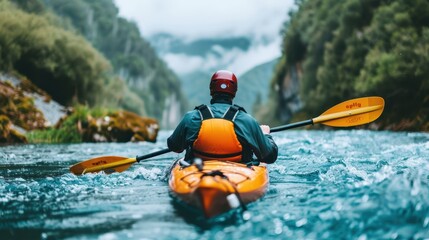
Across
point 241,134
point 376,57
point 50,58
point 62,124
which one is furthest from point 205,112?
point 50,58

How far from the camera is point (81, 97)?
2389 centimetres

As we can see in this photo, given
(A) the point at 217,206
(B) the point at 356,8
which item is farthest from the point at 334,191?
(B) the point at 356,8

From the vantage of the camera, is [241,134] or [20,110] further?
[20,110]

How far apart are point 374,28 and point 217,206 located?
2139cm

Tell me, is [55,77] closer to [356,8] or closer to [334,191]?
[356,8]

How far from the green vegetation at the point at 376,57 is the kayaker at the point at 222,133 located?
47.3 ft

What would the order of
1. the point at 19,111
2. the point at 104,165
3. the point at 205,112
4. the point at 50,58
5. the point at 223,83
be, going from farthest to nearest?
the point at 50,58, the point at 19,111, the point at 104,165, the point at 223,83, the point at 205,112

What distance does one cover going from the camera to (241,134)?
15.2 feet

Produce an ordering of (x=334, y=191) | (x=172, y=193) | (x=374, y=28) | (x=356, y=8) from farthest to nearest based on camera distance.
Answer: (x=356, y=8), (x=374, y=28), (x=172, y=193), (x=334, y=191)

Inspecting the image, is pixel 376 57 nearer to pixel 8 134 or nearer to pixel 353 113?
pixel 353 113

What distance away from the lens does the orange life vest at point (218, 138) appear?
181 inches

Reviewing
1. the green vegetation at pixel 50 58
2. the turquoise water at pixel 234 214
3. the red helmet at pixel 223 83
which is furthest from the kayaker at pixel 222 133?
the green vegetation at pixel 50 58

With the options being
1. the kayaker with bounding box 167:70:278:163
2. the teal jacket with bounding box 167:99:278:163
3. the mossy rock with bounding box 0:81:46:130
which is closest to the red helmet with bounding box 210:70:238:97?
the kayaker with bounding box 167:70:278:163

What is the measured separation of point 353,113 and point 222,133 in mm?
3390
